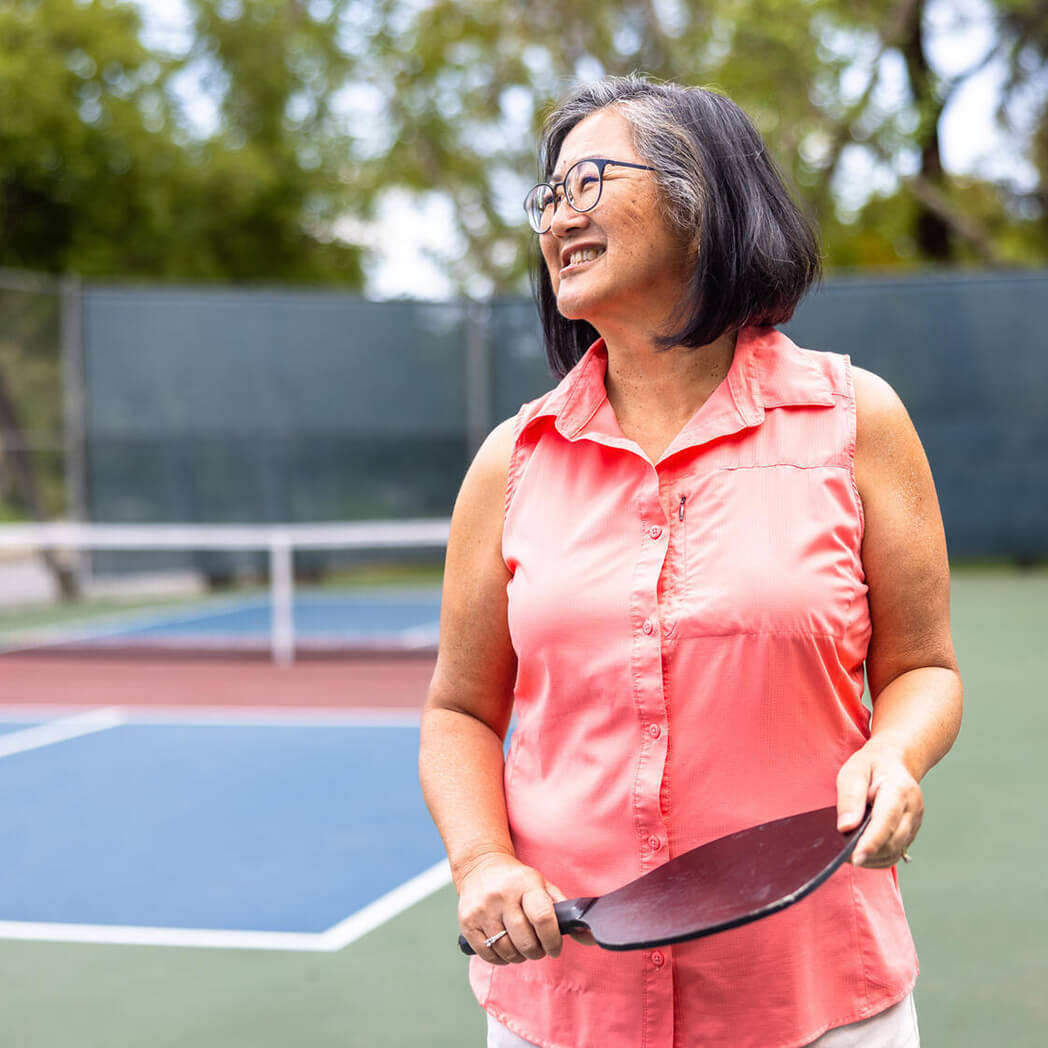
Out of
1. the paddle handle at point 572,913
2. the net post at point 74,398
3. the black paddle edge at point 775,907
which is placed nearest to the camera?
the black paddle edge at point 775,907

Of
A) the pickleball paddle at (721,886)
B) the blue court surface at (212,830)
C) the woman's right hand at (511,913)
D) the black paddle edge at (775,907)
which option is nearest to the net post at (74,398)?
the blue court surface at (212,830)

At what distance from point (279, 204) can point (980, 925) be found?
66.2 feet

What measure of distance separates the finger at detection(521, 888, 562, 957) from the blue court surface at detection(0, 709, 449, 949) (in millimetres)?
2829

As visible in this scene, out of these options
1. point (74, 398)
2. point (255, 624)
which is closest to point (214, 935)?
point (255, 624)

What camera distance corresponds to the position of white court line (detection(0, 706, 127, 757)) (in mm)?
6910

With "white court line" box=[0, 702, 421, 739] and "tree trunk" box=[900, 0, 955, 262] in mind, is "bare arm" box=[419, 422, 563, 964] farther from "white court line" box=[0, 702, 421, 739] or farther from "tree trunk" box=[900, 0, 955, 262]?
"tree trunk" box=[900, 0, 955, 262]

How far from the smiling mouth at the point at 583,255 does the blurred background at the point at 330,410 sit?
321mm

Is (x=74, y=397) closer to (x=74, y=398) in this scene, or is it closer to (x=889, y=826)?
(x=74, y=398)

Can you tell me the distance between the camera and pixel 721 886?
1.31 meters

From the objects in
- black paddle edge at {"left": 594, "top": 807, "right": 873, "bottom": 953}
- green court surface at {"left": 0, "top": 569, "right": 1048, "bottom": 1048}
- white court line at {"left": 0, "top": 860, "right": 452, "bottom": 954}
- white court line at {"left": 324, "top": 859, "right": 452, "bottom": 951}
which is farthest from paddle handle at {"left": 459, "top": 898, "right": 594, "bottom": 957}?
white court line at {"left": 0, "top": 860, "right": 452, "bottom": 954}

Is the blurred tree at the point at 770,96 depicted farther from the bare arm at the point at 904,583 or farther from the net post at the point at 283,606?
the bare arm at the point at 904,583

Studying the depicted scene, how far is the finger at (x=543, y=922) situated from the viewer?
1387mm

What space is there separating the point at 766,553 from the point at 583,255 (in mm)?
383

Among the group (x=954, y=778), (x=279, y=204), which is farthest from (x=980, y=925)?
(x=279, y=204)
